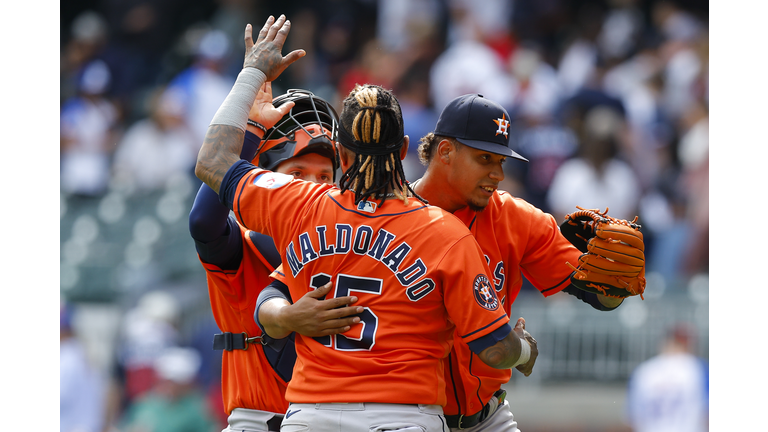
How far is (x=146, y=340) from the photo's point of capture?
7.05 meters

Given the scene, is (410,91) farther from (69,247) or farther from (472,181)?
(472,181)

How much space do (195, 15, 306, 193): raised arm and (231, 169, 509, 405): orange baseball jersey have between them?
340mm

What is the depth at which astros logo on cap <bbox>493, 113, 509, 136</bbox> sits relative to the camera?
109 inches

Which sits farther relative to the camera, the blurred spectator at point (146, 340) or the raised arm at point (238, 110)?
the blurred spectator at point (146, 340)

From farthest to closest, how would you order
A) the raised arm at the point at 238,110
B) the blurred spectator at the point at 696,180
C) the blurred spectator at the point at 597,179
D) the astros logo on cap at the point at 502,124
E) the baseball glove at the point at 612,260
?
the blurred spectator at the point at 597,179 → the blurred spectator at the point at 696,180 → the astros logo on cap at the point at 502,124 → the baseball glove at the point at 612,260 → the raised arm at the point at 238,110

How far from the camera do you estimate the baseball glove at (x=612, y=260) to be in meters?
Result: 2.65

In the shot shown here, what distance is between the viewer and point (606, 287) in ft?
9.00

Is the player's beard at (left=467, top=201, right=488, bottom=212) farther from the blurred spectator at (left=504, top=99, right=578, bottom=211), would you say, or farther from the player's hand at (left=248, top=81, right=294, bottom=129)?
the blurred spectator at (left=504, top=99, right=578, bottom=211)

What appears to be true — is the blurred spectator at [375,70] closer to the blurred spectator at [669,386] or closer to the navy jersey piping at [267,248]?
the blurred spectator at [669,386]

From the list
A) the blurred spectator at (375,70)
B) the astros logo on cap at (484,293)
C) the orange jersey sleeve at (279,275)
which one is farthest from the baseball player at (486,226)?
the blurred spectator at (375,70)

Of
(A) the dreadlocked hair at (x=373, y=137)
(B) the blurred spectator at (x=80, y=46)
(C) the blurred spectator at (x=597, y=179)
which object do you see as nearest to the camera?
(A) the dreadlocked hair at (x=373, y=137)

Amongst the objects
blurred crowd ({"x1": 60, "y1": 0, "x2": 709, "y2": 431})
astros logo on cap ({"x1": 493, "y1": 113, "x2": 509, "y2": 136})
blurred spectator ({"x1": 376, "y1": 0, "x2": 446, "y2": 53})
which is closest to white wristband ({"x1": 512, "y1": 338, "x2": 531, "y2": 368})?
astros logo on cap ({"x1": 493, "y1": 113, "x2": 509, "y2": 136})

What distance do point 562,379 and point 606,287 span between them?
14.5 ft

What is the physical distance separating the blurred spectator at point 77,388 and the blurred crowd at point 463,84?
24 cm
